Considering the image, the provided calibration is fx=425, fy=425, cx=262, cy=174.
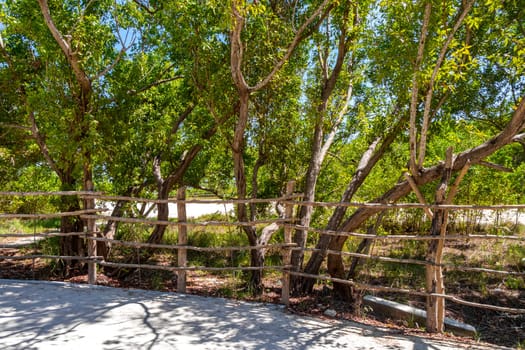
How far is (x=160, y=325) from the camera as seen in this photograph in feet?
13.4

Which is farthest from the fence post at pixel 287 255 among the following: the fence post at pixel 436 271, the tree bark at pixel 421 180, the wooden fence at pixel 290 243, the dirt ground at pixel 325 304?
the fence post at pixel 436 271

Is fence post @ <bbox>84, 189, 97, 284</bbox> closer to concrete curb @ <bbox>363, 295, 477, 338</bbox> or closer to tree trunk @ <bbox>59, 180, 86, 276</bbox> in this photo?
tree trunk @ <bbox>59, 180, 86, 276</bbox>

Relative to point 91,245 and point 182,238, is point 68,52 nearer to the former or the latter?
point 91,245

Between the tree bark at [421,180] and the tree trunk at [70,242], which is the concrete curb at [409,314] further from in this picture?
the tree trunk at [70,242]

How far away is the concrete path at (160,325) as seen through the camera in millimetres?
3643

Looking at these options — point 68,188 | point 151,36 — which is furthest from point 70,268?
point 151,36

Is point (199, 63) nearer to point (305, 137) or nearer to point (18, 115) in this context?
point (305, 137)

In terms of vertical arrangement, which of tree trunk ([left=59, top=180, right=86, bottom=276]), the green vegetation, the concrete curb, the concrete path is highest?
the green vegetation

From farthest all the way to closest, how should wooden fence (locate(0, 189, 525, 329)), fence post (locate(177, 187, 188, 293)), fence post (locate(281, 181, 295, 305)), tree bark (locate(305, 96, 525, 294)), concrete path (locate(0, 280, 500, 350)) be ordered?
fence post (locate(177, 187, 188, 293)), fence post (locate(281, 181, 295, 305)), tree bark (locate(305, 96, 525, 294)), wooden fence (locate(0, 189, 525, 329)), concrete path (locate(0, 280, 500, 350))

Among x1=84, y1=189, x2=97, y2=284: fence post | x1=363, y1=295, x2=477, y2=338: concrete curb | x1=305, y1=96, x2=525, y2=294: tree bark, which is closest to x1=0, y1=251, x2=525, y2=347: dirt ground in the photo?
x1=363, y1=295, x2=477, y2=338: concrete curb

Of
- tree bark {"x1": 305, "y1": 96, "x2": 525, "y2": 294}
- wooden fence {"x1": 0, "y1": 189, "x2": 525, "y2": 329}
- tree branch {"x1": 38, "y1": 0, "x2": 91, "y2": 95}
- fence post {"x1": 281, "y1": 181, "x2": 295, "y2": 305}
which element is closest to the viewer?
wooden fence {"x1": 0, "y1": 189, "x2": 525, "y2": 329}

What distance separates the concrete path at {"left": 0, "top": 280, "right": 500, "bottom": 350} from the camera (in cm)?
364

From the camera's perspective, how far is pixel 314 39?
6.99m

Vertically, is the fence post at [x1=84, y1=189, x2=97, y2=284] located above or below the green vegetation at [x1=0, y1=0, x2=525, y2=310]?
below
